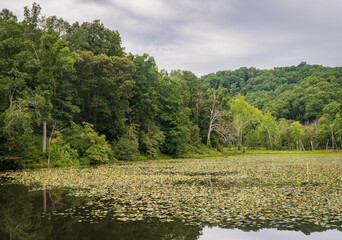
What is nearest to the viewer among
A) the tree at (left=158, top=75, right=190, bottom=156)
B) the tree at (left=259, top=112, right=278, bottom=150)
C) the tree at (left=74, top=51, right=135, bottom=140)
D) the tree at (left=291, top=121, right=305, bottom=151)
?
the tree at (left=74, top=51, right=135, bottom=140)

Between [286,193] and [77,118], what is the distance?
32.1 m

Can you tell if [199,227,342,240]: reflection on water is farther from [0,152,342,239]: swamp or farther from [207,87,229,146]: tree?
[207,87,229,146]: tree

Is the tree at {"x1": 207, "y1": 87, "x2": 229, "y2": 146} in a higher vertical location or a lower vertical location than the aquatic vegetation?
higher

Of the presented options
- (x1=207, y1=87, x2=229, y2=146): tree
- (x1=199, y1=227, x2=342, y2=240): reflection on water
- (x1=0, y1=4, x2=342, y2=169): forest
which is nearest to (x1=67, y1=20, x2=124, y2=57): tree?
(x1=0, y1=4, x2=342, y2=169): forest

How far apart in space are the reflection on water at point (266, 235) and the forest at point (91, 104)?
21422 mm

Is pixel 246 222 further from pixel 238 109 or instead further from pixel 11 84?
pixel 238 109

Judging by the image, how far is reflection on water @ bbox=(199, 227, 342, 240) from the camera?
8.72m

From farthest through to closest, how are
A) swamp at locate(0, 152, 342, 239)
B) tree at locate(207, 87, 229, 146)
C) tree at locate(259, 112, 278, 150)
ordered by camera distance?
1. tree at locate(259, 112, 278, 150)
2. tree at locate(207, 87, 229, 146)
3. swamp at locate(0, 152, 342, 239)

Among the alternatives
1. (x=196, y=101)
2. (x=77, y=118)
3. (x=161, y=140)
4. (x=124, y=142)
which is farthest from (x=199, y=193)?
(x=196, y=101)

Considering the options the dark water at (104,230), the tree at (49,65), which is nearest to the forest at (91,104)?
the tree at (49,65)

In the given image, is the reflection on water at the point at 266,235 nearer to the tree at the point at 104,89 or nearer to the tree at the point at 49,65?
the tree at the point at 49,65

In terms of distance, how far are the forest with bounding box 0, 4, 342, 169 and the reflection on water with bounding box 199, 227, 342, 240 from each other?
21.4m

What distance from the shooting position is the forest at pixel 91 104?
28.0 meters

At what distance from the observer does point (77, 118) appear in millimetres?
40344
